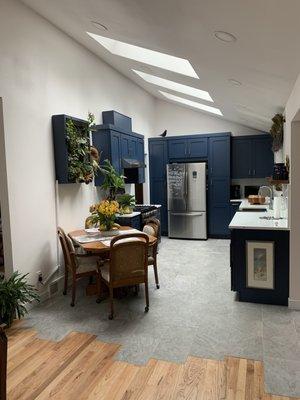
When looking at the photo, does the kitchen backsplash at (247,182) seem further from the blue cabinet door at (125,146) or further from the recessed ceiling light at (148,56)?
the recessed ceiling light at (148,56)

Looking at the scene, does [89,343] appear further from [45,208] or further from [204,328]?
[45,208]

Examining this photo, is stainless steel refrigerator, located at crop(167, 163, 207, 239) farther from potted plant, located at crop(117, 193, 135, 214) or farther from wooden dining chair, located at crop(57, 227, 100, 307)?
wooden dining chair, located at crop(57, 227, 100, 307)

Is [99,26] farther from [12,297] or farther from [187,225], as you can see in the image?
[187,225]

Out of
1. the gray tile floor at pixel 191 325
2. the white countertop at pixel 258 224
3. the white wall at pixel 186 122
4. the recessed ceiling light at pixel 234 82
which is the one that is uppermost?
the white wall at pixel 186 122

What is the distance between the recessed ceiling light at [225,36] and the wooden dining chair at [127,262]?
74.7 inches

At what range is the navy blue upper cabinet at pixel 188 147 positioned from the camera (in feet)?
21.4

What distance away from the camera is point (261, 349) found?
8.26 feet

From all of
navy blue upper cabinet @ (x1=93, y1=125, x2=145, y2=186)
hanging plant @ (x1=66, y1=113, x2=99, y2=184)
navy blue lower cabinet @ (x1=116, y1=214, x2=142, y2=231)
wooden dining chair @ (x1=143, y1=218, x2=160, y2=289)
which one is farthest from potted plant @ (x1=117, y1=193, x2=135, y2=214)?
wooden dining chair @ (x1=143, y1=218, x2=160, y2=289)

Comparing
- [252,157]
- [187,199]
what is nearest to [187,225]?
[187,199]

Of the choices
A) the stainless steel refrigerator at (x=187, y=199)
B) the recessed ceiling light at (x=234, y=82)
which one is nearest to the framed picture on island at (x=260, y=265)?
the recessed ceiling light at (x=234, y=82)

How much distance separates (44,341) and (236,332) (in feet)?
5.81

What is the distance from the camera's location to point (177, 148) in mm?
6742

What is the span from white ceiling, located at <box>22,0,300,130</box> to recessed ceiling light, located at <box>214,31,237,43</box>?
40mm

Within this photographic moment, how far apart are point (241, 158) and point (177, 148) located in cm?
141
